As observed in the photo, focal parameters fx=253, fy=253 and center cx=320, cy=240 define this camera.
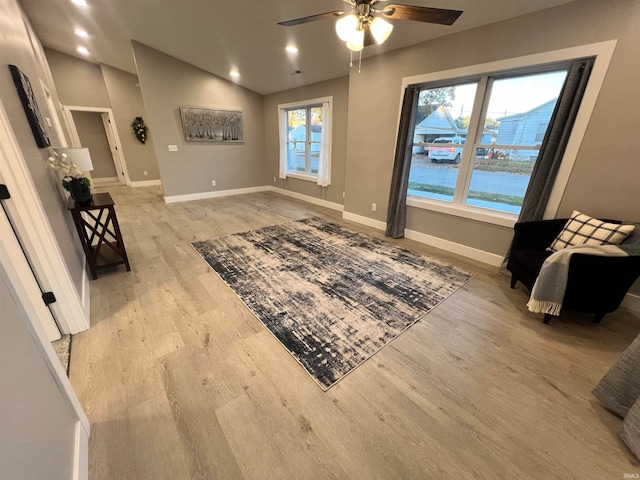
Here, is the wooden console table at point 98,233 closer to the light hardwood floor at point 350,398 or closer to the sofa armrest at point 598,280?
the light hardwood floor at point 350,398

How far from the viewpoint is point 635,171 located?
2062mm

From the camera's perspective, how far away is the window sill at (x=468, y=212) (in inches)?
112

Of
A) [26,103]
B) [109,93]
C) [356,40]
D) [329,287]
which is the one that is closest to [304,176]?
[329,287]

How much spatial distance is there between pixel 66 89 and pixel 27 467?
842 cm

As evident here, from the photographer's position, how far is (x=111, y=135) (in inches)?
271

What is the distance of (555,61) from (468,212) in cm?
154

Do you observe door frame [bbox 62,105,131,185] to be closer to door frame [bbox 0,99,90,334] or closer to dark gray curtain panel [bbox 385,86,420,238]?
door frame [bbox 0,99,90,334]

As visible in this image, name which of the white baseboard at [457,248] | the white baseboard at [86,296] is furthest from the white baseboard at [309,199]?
the white baseboard at [86,296]

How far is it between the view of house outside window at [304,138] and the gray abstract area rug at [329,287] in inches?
99.6

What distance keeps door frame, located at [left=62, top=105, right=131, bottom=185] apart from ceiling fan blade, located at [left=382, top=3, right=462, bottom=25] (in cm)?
746

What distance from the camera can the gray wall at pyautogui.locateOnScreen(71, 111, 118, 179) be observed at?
693 cm

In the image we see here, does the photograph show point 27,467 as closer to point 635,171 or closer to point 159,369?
point 159,369

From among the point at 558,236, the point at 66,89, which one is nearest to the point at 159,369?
the point at 558,236

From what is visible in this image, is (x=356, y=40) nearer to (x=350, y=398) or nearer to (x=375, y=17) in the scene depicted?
(x=375, y=17)
